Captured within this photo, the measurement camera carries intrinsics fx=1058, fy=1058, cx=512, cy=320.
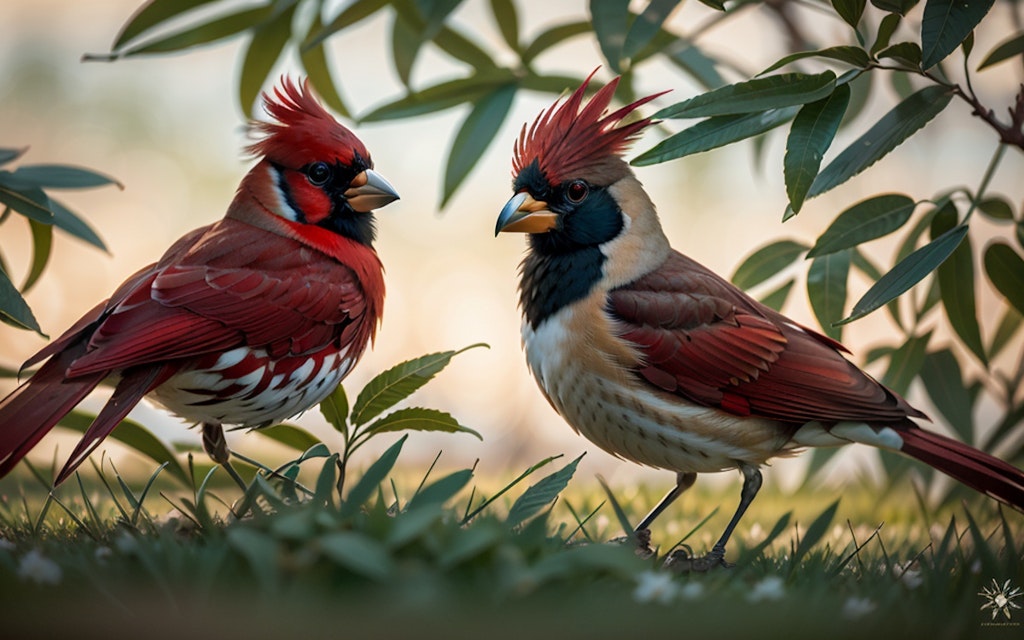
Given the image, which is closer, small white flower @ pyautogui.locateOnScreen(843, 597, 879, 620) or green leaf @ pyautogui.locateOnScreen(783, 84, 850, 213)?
small white flower @ pyautogui.locateOnScreen(843, 597, 879, 620)

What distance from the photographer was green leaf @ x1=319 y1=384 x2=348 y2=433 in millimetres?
2590

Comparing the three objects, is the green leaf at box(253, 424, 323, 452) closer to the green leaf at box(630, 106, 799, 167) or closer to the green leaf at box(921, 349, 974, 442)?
the green leaf at box(630, 106, 799, 167)

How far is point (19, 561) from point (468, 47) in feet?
6.94

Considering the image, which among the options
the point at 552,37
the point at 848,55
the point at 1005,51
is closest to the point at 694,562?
the point at 848,55

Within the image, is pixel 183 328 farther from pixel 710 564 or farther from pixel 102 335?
pixel 710 564

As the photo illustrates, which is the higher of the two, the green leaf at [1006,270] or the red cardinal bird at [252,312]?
the green leaf at [1006,270]

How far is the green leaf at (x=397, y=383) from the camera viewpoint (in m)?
2.41

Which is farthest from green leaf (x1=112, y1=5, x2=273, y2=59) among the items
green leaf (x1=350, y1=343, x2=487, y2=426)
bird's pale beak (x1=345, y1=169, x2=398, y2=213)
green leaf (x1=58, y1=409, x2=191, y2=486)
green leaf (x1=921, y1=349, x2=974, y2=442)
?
green leaf (x1=921, y1=349, x2=974, y2=442)

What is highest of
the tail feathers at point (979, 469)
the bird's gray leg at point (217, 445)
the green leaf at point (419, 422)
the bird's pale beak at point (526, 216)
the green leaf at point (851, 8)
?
the green leaf at point (851, 8)

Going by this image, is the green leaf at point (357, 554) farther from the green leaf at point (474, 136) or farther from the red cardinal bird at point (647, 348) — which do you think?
the green leaf at point (474, 136)

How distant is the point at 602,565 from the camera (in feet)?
5.71

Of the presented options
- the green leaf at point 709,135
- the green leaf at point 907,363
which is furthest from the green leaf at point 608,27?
the green leaf at point 907,363

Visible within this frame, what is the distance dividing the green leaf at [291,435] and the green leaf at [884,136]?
4.61 ft

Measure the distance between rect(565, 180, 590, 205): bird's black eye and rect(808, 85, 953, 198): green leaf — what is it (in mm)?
556
